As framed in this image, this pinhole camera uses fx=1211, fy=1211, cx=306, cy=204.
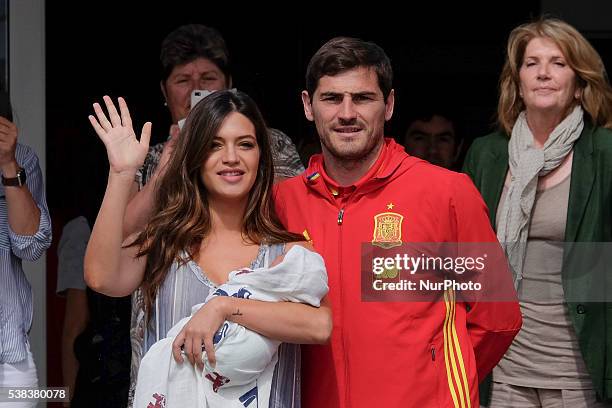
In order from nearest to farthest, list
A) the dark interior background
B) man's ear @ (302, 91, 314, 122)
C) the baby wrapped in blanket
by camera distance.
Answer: the baby wrapped in blanket
man's ear @ (302, 91, 314, 122)
the dark interior background

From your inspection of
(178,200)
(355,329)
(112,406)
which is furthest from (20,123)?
(355,329)

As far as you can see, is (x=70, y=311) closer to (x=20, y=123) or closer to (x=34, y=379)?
(x=20, y=123)

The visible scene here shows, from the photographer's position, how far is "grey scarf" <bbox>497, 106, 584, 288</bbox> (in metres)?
Result: 3.90

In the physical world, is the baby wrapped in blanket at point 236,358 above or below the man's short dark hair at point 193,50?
below

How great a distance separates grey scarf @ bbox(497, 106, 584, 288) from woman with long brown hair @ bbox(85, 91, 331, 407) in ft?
3.36

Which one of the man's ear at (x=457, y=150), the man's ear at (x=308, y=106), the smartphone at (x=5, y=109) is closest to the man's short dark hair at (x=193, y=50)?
the smartphone at (x=5, y=109)

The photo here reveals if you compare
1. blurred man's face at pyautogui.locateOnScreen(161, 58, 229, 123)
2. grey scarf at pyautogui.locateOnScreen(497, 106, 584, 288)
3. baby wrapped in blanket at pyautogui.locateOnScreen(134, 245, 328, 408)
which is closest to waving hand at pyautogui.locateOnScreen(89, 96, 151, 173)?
baby wrapped in blanket at pyautogui.locateOnScreen(134, 245, 328, 408)

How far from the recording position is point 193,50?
163 inches

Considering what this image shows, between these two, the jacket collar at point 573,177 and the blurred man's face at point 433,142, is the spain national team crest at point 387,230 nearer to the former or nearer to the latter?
the jacket collar at point 573,177

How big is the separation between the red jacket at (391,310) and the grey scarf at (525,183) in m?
0.62

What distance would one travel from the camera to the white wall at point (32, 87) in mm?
4914

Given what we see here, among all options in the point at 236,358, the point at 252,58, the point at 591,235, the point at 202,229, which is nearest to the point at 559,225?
the point at 591,235

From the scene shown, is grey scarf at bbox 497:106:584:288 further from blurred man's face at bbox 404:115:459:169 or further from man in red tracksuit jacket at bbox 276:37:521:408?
Result: blurred man's face at bbox 404:115:459:169

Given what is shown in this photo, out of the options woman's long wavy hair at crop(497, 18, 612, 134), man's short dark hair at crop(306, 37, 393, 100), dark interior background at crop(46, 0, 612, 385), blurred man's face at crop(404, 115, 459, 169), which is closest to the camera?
man's short dark hair at crop(306, 37, 393, 100)
